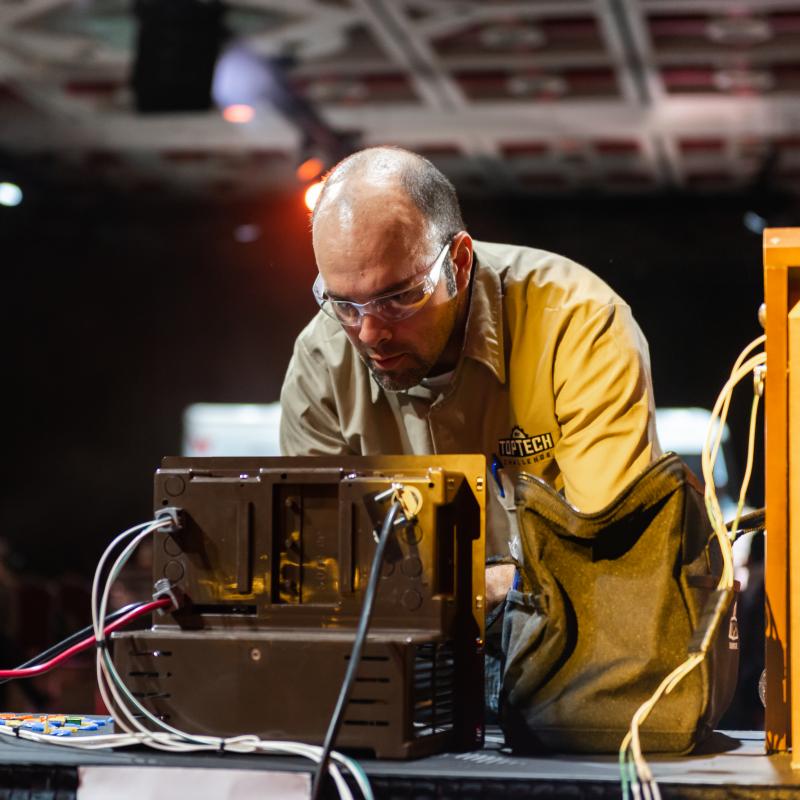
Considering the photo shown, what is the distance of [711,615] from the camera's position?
3.38ft

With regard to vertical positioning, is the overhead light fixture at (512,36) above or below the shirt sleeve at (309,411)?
above

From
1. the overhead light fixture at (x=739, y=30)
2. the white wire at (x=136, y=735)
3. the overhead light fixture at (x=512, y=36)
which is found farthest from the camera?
the overhead light fixture at (x=512, y=36)

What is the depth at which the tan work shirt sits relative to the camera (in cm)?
144

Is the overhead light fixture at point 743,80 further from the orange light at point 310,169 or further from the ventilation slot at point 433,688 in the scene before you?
the ventilation slot at point 433,688

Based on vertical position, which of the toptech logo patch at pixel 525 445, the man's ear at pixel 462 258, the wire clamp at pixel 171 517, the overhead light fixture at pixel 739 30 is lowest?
the wire clamp at pixel 171 517

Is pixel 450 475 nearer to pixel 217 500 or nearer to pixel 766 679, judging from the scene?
pixel 217 500

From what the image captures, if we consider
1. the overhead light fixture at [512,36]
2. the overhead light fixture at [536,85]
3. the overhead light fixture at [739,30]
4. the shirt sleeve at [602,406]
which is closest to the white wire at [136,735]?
the shirt sleeve at [602,406]

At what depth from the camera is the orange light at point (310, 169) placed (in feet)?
23.9

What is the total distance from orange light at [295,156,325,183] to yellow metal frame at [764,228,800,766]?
629cm

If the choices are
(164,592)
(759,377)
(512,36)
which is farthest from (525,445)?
(512,36)

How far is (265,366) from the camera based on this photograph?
9.89 metres

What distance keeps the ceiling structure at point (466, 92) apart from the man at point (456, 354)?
4364mm

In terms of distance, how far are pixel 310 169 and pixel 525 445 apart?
19.5 ft

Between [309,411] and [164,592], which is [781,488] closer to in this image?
[164,592]
